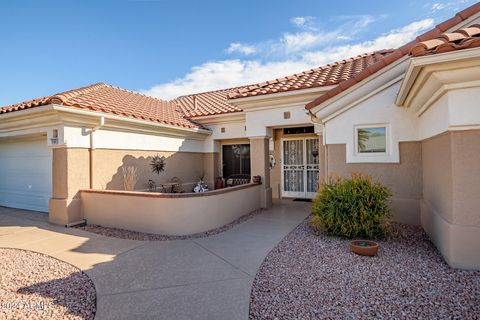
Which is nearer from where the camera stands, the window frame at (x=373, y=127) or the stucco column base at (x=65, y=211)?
the window frame at (x=373, y=127)

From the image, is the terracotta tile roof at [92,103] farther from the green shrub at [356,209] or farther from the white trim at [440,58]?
the white trim at [440,58]

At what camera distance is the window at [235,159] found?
45.9ft

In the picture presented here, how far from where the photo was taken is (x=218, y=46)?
15.3 meters

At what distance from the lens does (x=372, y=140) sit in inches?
305

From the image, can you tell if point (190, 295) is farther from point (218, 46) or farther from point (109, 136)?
point (218, 46)

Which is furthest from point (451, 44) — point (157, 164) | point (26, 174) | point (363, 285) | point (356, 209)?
point (26, 174)

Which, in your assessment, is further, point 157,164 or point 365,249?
point 157,164

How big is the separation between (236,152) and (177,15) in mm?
7327

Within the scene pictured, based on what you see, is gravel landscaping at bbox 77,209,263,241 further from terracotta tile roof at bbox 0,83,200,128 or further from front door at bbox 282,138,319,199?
front door at bbox 282,138,319,199

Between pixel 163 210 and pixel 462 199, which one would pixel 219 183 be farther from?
pixel 462 199

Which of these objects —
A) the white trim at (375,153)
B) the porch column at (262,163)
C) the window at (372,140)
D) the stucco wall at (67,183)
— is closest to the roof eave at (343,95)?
the white trim at (375,153)

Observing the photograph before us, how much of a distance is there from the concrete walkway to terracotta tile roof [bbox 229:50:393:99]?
16.5 feet

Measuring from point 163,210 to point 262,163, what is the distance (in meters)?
4.99

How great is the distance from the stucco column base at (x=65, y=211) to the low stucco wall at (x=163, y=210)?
215mm
